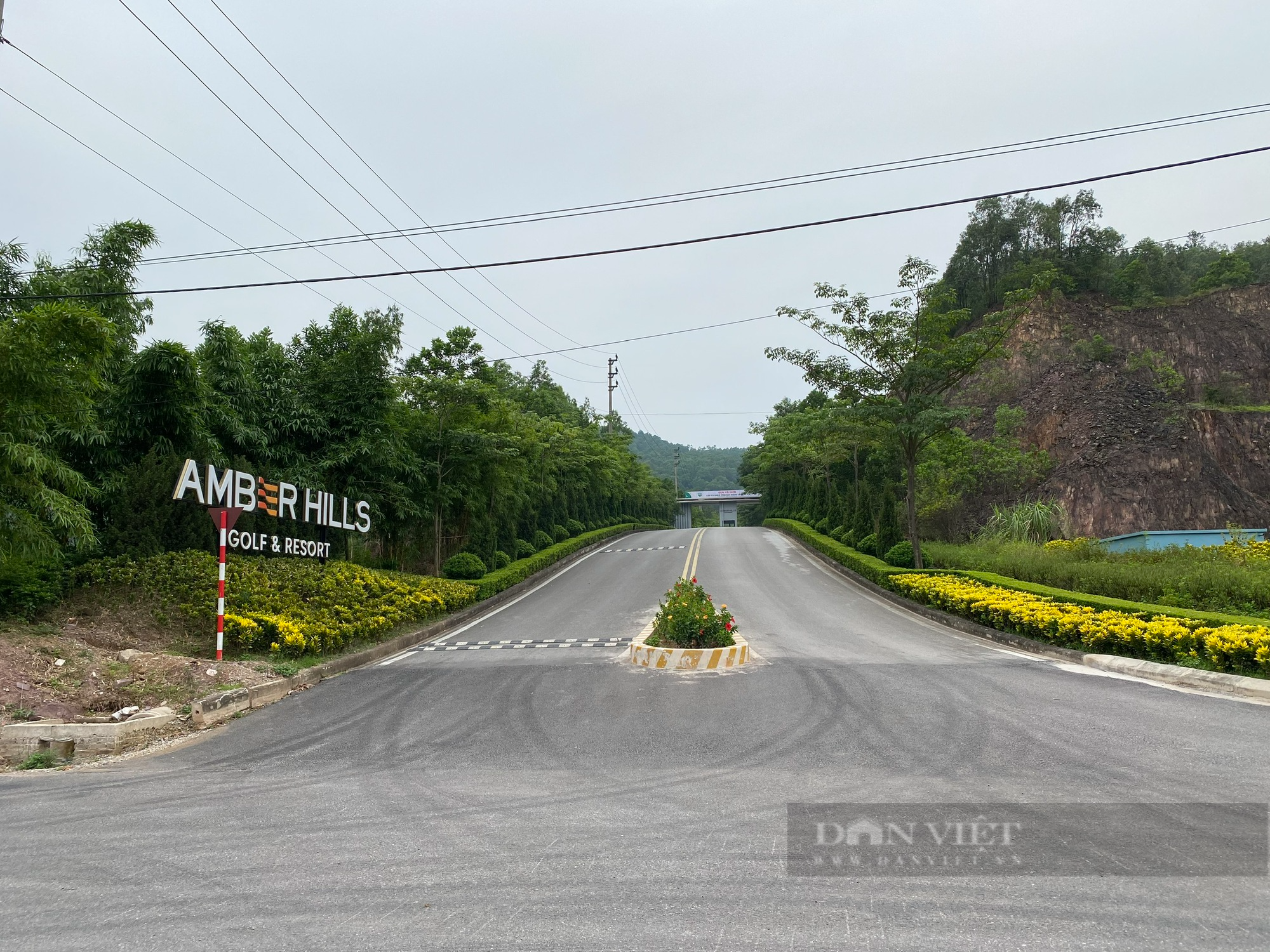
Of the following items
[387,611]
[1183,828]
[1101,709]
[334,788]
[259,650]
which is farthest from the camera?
[387,611]

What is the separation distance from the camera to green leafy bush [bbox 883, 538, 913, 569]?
21969mm

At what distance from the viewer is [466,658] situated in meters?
12.2

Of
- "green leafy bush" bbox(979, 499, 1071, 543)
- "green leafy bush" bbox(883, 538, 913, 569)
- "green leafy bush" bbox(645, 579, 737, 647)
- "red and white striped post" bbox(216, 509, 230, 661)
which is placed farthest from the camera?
"green leafy bush" bbox(979, 499, 1071, 543)

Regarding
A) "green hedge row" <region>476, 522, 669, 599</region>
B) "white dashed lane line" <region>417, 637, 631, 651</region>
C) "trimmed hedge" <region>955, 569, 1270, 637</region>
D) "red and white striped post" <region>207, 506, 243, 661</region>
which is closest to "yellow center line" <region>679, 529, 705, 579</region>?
"white dashed lane line" <region>417, 637, 631, 651</region>

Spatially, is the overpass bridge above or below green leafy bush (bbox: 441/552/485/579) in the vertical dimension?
above

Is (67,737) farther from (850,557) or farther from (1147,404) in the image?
(1147,404)

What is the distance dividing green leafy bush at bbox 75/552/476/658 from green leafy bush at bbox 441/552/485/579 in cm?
539

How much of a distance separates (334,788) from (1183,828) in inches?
215

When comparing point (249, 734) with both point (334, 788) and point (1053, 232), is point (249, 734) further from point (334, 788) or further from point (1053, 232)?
point (1053, 232)

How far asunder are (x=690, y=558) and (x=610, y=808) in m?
25.3

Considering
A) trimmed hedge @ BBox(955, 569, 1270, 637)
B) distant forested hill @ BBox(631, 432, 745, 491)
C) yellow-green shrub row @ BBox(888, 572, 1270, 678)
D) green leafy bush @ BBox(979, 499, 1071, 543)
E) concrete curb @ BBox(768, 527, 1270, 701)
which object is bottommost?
concrete curb @ BBox(768, 527, 1270, 701)

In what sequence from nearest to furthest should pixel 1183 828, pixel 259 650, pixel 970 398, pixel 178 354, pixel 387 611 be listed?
pixel 1183 828
pixel 259 650
pixel 178 354
pixel 387 611
pixel 970 398

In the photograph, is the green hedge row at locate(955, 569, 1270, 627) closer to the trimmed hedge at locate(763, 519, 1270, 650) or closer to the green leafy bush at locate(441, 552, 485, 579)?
the trimmed hedge at locate(763, 519, 1270, 650)

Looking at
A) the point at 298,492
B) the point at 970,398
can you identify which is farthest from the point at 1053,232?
the point at 298,492
